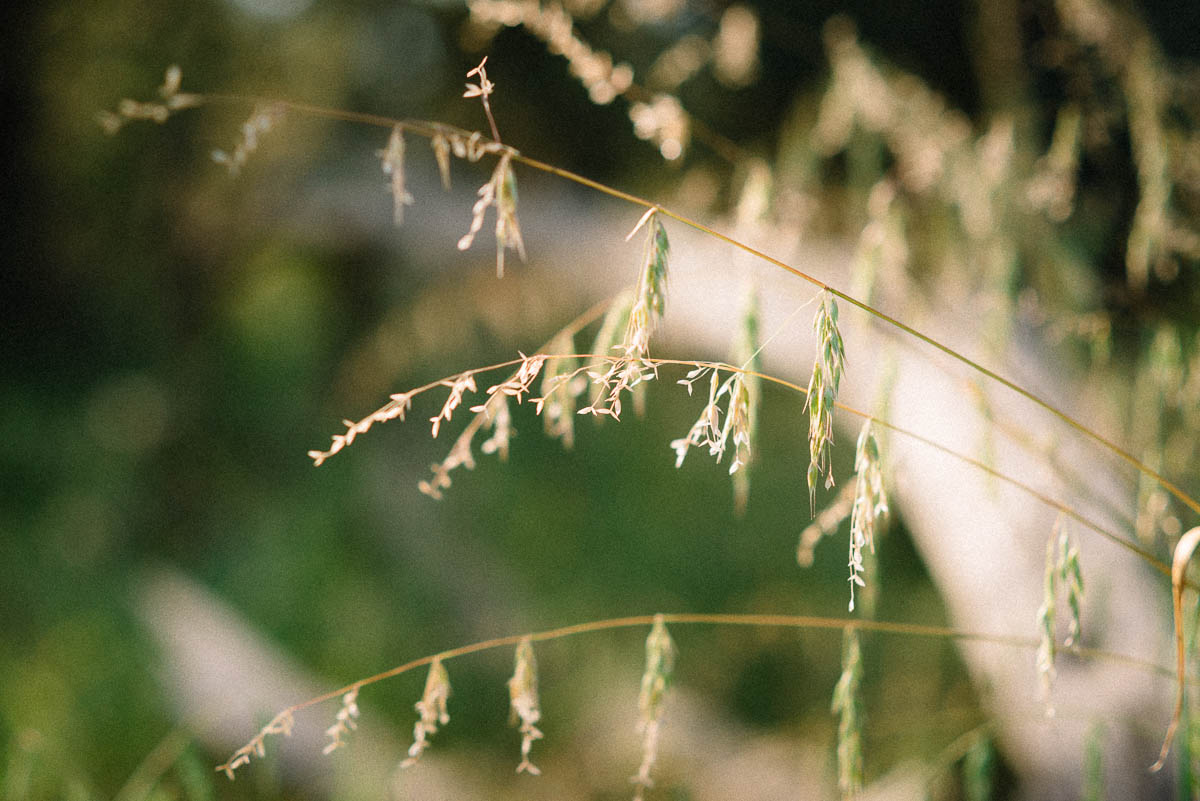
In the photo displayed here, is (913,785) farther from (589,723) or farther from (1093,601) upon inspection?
(589,723)

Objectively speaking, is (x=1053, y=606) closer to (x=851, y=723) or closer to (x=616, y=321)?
(x=851, y=723)

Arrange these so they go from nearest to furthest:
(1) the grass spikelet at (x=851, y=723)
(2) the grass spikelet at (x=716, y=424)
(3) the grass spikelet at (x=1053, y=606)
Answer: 1. (2) the grass spikelet at (x=716, y=424)
2. (3) the grass spikelet at (x=1053, y=606)
3. (1) the grass spikelet at (x=851, y=723)

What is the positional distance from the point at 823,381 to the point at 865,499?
0.09 m

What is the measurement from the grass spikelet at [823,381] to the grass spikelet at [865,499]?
0.04m

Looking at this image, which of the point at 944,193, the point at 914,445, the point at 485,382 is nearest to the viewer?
the point at 944,193

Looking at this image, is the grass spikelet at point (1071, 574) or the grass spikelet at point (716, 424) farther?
the grass spikelet at point (1071, 574)

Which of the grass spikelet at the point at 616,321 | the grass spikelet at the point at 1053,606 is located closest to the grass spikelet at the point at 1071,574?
the grass spikelet at the point at 1053,606

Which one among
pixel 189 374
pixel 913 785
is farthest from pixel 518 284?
pixel 913 785

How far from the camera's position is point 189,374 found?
8.30 feet

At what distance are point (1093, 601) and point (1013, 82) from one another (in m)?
1.02

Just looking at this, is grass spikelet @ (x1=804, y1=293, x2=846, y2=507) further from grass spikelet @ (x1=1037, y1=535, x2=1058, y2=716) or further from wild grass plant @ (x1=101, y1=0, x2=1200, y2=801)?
grass spikelet @ (x1=1037, y1=535, x2=1058, y2=716)

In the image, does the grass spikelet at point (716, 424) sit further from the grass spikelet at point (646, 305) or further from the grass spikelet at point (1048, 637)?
the grass spikelet at point (1048, 637)

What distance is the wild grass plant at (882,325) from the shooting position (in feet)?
1.87

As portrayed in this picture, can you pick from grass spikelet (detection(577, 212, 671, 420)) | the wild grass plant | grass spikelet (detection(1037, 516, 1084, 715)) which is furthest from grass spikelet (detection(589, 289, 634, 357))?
grass spikelet (detection(1037, 516, 1084, 715))
